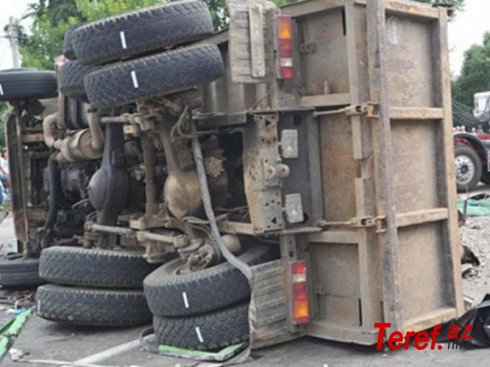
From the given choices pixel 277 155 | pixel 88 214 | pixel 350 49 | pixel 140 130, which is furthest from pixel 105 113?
pixel 350 49

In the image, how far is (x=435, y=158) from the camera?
4695 mm

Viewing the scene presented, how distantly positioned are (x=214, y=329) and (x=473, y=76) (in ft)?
116

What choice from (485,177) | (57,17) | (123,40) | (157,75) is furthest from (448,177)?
(57,17)

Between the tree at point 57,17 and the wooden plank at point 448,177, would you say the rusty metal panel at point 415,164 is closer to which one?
the wooden plank at point 448,177

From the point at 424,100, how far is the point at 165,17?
1.68 m

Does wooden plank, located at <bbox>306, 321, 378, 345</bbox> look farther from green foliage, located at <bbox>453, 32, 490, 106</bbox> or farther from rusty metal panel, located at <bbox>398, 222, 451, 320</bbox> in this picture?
green foliage, located at <bbox>453, 32, 490, 106</bbox>

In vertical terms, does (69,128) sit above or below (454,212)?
above

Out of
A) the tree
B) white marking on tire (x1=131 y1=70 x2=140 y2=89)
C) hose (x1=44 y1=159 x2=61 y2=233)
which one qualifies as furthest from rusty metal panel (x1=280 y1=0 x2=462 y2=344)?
the tree

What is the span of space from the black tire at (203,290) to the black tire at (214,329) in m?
0.05

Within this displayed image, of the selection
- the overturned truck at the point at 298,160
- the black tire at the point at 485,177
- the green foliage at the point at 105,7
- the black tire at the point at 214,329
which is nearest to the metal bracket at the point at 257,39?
the overturned truck at the point at 298,160

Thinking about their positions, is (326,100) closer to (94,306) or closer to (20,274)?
(94,306)

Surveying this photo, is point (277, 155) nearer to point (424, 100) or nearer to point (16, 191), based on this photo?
point (424, 100)

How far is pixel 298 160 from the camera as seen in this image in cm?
448

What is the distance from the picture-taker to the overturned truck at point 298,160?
4238 mm
